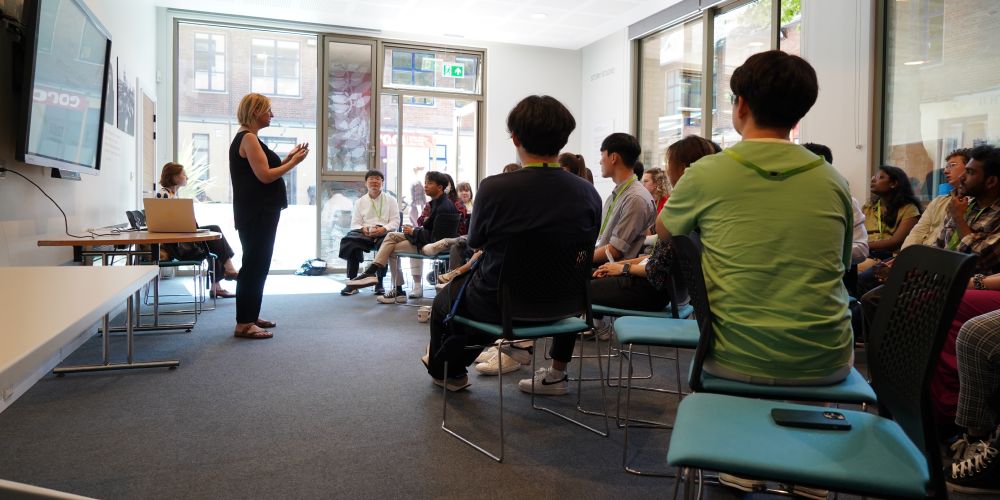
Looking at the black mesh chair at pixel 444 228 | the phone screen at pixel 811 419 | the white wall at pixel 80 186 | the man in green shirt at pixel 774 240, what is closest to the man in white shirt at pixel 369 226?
the black mesh chair at pixel 444 228

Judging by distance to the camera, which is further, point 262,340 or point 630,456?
point 262,340

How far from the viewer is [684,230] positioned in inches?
62.6

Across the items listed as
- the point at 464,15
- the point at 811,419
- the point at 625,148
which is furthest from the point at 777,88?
the point at 464,15

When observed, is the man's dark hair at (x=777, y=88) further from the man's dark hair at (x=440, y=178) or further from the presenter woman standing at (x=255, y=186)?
the man's dark hair at (x=440, y=178)

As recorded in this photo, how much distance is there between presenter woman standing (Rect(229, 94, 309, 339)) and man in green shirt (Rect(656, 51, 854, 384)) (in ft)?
9.82

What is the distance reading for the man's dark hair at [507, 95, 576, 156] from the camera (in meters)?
2.48

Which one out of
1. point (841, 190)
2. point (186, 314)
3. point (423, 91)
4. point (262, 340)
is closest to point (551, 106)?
point (841, 190)

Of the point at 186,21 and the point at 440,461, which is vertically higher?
the point at 186,21

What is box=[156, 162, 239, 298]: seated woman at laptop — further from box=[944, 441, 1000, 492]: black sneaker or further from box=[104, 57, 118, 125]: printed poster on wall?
box=[944, 441, 1000, 492]: black sneaker

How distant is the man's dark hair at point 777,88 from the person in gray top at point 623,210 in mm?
1579

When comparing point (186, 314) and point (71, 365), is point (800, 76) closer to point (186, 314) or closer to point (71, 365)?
point (71, 365)

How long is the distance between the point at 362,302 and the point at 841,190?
5.06 meters

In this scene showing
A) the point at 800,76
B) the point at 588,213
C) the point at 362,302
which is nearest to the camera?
the point at 800,76

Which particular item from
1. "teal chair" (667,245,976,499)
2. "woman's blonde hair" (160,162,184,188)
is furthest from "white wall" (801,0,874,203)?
"woman's blonde hair" (160,162,184,188)
